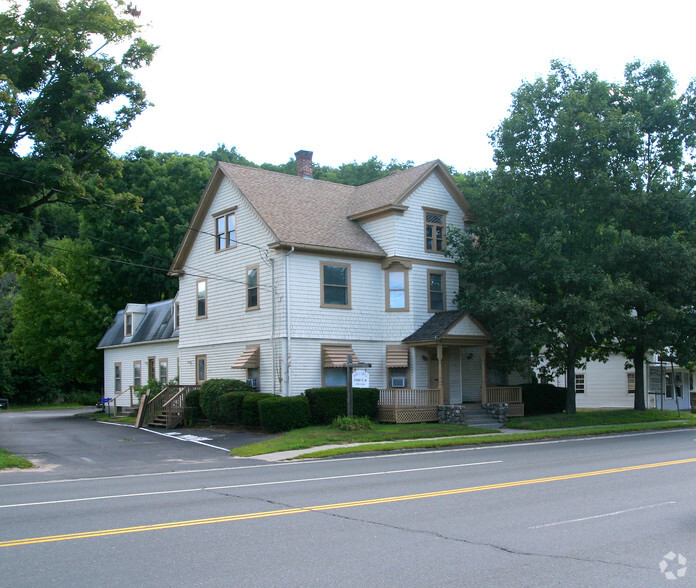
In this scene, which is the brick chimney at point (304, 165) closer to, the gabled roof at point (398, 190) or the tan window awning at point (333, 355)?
the gabled roof at point (398, 190)

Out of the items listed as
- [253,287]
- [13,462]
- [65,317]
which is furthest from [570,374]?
[65,317]

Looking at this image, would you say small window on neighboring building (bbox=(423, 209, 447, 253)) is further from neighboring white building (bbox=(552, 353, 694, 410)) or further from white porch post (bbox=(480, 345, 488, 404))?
neighboring white building (bbox=(552, 353, 694, 410))

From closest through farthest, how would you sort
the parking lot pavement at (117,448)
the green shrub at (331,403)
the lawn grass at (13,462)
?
1. the lawn grass at (13,462)
2. the parking lot pavement at (117,448)
3. the green shrub at (331,403)

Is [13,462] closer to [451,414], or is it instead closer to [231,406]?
[231,406]

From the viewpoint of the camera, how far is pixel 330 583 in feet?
22.9

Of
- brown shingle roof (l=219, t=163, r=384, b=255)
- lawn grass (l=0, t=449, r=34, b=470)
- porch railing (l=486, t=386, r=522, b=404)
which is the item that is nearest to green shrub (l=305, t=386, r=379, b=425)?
brown shingle roof (l=219, t=163, r=384, b=255)

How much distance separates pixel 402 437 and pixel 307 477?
30.2 feet

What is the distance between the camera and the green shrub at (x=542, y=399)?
3259 cm

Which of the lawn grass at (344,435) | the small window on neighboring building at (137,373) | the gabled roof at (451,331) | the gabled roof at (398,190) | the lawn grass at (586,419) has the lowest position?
the lawn grass at (586,419)

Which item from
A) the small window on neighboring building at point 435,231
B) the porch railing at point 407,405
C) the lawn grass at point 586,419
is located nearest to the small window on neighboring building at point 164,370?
the porch railing at point 407,405

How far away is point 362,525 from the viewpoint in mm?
9711

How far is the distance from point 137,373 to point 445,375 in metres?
19.6

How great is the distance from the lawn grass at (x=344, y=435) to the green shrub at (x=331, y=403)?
1.09 metres

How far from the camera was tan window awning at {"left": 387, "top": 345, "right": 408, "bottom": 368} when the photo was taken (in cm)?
2961
